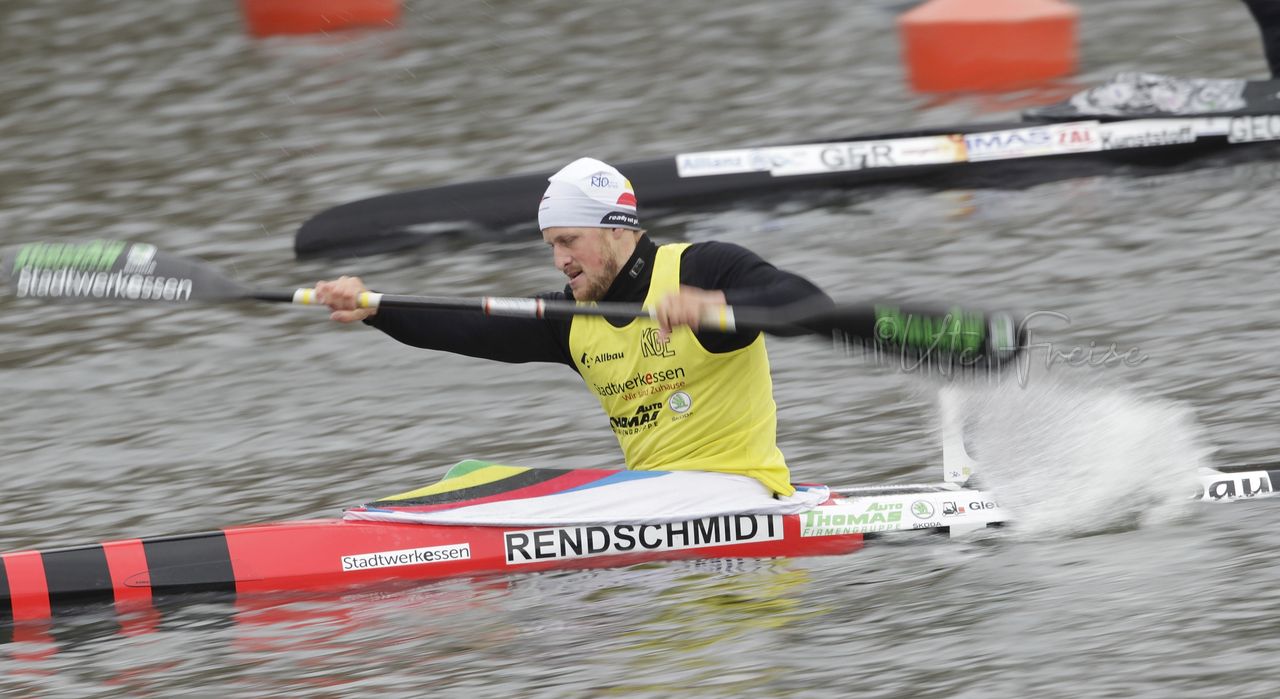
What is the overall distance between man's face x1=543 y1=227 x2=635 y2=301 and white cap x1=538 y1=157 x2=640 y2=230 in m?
0.03

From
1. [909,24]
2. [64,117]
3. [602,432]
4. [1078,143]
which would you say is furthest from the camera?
[64,117]

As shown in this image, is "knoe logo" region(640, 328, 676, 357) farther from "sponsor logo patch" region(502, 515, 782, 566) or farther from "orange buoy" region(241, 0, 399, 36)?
"orange buoy" region(241, 0, 399, 36)

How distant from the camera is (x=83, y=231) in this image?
41.7ft

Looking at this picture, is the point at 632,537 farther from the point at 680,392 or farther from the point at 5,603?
the point at 5,603

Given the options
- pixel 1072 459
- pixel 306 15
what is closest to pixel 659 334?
pixel 1072 459

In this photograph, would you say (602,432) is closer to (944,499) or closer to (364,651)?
(944,499)

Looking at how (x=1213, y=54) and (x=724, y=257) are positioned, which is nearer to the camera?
(x=724, y=257)

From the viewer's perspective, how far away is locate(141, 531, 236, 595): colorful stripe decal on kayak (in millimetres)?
6820

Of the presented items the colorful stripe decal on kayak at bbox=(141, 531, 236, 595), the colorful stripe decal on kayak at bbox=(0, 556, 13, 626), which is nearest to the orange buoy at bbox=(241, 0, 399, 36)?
the colorful stripe decal on kayak at bbox=(141, 531, 236, 595)

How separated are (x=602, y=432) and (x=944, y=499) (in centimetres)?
239

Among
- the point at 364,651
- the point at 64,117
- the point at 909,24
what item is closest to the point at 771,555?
the point at 364,651

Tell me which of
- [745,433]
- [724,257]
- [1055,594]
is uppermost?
[724,257]

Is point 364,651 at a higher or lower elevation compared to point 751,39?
lower

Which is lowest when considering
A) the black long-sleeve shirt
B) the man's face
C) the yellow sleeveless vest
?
the yellow sleeveless vest
